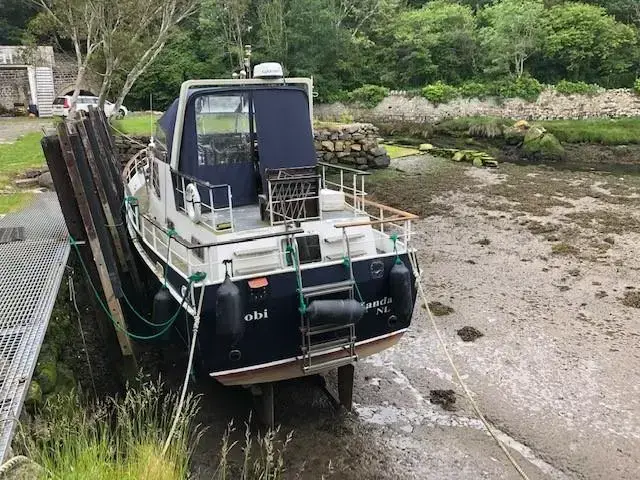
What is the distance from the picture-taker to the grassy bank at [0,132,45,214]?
1248 cm

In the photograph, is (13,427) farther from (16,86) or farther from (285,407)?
(16,86)

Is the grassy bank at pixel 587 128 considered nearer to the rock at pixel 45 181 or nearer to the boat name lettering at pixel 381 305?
the rock at pixel 45 181

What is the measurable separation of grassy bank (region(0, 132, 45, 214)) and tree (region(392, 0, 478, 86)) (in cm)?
2659

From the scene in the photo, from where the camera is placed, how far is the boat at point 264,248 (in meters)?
6.55

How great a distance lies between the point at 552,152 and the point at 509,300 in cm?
1987

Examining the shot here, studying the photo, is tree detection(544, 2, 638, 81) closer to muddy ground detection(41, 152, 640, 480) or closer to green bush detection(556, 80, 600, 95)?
green bush detection(556, 80, 600, 95)

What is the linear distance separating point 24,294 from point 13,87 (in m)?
35.0

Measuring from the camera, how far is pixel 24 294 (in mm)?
6836

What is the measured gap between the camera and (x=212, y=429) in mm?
7223

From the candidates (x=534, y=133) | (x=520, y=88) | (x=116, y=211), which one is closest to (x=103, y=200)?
(x=116, y=211)

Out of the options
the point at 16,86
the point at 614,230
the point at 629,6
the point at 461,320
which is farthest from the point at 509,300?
the point at 629,6

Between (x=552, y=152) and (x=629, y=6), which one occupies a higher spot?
(x=629, y=6)

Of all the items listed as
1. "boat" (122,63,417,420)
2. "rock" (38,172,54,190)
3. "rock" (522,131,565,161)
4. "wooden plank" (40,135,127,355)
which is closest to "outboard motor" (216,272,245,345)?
"boat" (122,63,417,420)

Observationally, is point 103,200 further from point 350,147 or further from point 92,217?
point 350,147
